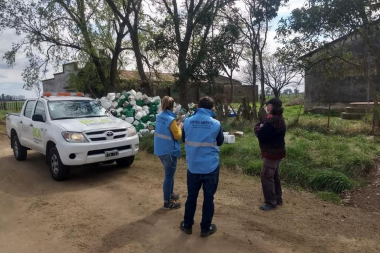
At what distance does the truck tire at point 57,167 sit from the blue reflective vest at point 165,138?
8.80 feet

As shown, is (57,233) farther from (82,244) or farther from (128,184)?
(128,184)

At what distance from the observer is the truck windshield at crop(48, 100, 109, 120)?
732 centimetres

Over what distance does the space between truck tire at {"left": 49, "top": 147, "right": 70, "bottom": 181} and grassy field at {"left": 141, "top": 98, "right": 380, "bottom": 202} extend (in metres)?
3.33

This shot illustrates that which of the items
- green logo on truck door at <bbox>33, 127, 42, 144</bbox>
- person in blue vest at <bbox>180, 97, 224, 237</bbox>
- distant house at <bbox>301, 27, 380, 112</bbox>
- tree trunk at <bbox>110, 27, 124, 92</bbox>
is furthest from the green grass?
tree trunk at <bbox>110, 27, 124, 92</bbox>

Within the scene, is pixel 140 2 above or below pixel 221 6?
above

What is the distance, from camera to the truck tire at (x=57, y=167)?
6.53m

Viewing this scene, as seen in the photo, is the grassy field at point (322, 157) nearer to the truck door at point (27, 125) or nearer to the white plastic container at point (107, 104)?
the white plastic container at point (107, 104)

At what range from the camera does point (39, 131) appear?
732cm

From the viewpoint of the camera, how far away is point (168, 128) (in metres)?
4.82

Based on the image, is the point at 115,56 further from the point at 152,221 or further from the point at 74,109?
the point at 152,221

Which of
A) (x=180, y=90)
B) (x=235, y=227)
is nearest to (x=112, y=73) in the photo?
(x=180, y=90)

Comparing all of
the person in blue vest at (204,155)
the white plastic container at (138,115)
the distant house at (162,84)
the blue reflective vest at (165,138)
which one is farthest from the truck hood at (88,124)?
the distant house at (162,84)

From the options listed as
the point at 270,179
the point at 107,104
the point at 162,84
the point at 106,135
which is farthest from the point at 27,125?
the point at 162,84

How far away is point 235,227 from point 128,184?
2.80 m
